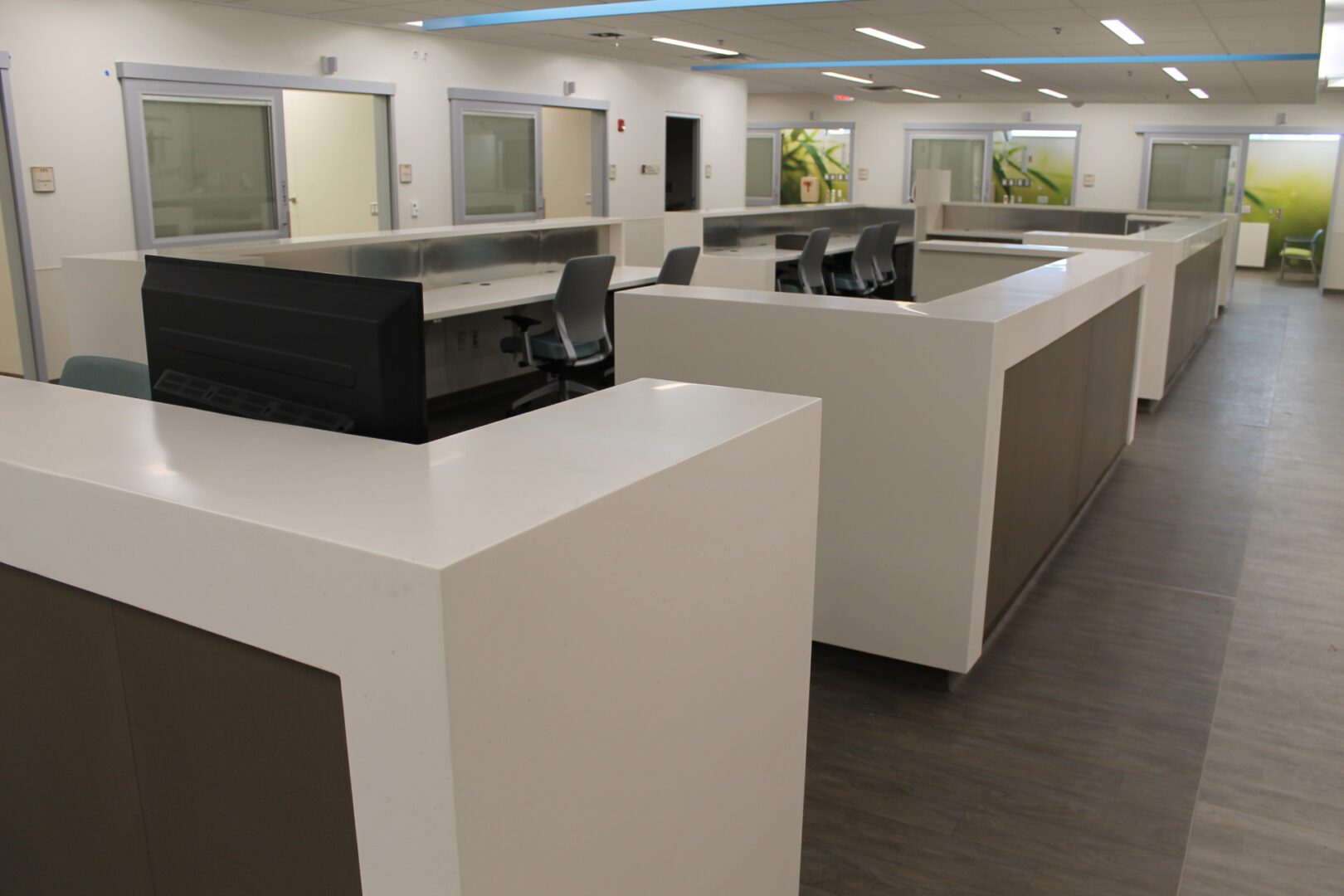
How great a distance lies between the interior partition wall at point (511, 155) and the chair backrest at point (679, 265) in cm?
331

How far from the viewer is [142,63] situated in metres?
6.38

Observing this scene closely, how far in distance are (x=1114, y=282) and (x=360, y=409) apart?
3464 millimetres

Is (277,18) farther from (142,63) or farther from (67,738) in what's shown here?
(67,738)

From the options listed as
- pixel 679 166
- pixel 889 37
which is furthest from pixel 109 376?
pixel 679 166

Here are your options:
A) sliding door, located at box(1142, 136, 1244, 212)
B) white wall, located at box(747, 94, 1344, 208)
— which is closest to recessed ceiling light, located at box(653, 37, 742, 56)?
white wall, located at box(747, 94, 1344, 208)

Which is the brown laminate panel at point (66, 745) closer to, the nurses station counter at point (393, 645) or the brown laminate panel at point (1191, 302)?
the nurses station counter at point (393, 645)

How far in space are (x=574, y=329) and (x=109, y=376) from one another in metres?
3.24

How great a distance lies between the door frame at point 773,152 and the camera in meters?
17.2

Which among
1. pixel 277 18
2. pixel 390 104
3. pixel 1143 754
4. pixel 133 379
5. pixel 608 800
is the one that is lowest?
pixel 1143 754

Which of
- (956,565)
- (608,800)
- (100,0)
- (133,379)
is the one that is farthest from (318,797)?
(100,0)

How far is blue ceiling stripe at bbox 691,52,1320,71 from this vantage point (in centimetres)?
845

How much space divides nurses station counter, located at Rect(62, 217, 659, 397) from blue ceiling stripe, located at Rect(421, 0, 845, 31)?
1.42m

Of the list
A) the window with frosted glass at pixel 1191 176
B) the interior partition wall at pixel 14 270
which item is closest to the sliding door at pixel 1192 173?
the window with frosted glass at pixel 1191 176

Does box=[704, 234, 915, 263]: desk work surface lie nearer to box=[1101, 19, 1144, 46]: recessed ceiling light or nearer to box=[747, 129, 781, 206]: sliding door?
box=[1101, 19, 1144, 46]: recessed ceiling light
